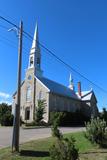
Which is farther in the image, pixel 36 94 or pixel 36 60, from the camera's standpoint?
pixel 36 60

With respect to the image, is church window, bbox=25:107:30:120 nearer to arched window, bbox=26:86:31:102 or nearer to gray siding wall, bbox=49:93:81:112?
arched window, bbox=26:86:31:102

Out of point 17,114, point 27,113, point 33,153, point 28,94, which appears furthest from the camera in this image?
point 28,94

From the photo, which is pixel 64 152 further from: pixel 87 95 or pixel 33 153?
pixel 87 95

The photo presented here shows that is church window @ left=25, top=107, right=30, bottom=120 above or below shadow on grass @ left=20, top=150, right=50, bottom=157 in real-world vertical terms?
above

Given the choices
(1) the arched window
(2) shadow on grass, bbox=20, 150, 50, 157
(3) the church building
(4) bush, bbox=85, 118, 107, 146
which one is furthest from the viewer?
(1) the arched window

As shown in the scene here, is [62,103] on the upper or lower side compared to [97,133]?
upper

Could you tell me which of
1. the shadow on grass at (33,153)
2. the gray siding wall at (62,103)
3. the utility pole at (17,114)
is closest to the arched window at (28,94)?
the gray siding wall at (62,103)

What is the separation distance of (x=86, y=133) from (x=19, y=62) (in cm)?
603

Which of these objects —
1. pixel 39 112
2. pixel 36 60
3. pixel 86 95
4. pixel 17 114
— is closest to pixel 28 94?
pixel 36 60

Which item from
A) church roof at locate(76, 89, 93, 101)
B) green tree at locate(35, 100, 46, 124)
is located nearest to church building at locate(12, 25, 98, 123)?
green tree at locate(35, 100, 46, 124)

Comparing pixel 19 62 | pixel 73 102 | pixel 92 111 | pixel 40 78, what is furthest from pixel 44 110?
pixel 19 62

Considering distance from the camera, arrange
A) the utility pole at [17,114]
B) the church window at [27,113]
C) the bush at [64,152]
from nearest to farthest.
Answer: the bush at [64,152] → the utility pole at [17,114] → the church window at [27,113]

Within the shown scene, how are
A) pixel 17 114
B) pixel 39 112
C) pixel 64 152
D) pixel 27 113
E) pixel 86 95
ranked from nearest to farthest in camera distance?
pixel 64 152 < pixel 17 114 < pixel 39 112 < pixel 27 113 < pixel 86 95

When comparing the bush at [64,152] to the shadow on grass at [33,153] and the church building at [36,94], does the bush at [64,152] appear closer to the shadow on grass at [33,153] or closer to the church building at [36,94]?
the shadow on grass at [33,153]
